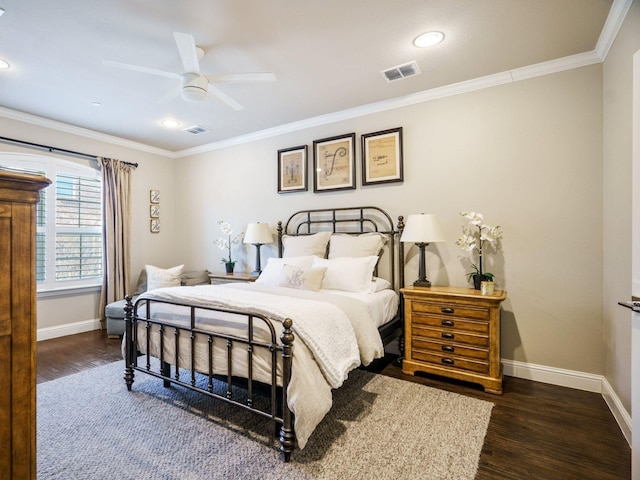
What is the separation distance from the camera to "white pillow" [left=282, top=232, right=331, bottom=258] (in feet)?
12.2

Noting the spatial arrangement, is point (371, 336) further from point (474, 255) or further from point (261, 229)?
point (261, 229)

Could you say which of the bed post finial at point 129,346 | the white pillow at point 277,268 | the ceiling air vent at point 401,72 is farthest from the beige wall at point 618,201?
the bed post finial at point 129,346

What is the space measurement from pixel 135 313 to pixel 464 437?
259 cm

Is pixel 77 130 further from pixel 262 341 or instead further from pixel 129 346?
pixel 262 341

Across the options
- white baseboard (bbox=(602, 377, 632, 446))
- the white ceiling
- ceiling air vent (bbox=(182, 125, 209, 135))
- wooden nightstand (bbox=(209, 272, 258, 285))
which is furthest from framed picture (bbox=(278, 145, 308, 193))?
white baseboard (bbox=(602, 377, 632, 446))

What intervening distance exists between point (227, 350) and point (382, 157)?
261 cm

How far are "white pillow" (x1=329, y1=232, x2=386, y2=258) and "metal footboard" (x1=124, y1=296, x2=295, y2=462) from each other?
1653mm

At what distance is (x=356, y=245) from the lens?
3.47m

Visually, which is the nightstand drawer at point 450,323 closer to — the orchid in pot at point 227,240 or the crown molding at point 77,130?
the orchid in pot at point 227,240

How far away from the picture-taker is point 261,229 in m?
4.25

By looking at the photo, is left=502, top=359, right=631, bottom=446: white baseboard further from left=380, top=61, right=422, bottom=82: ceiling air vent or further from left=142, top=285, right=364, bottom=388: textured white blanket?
left=380, top=61, right=422, bottom=82: ceiling air vent

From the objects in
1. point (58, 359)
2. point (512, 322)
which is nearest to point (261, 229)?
point (58, 359)

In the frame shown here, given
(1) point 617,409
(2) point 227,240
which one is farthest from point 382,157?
(1) point 617,409

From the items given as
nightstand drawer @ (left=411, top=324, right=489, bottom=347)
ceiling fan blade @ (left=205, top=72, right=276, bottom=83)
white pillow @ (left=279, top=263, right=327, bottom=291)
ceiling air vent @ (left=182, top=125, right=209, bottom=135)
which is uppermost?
ceiling air vent @ (left=182, top=125, right=209, bottom=135)
